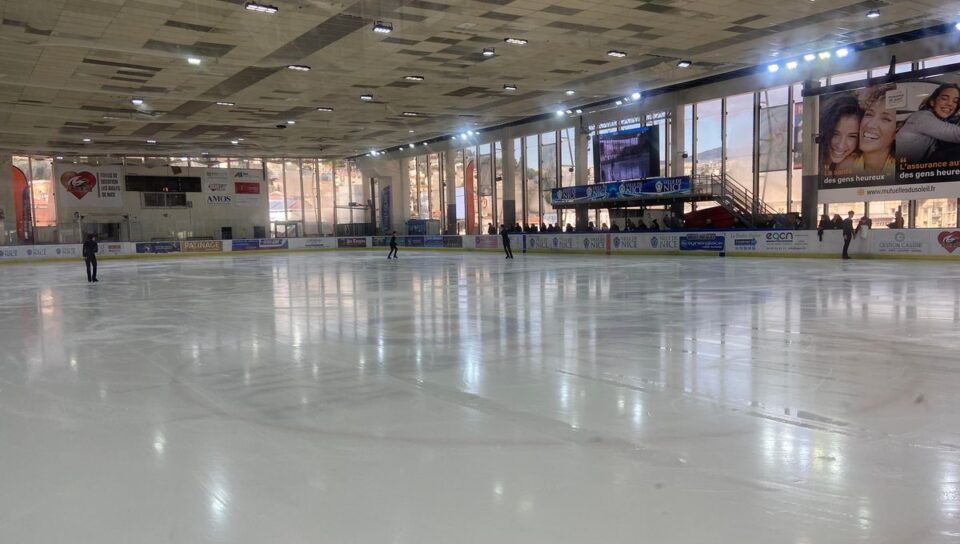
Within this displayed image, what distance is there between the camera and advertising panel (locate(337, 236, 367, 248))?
4119 cm

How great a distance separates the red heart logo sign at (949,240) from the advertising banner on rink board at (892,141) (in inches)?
40.2

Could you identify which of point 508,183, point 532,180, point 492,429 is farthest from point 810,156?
point 492,429

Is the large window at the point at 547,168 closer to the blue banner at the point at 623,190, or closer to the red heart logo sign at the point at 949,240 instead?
the blue banner at the point at 623,190

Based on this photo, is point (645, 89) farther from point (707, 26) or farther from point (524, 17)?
point (524, 17)

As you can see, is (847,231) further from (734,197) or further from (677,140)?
(677,140)

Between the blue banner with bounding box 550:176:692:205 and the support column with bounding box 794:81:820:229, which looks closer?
the support column with bounding box 794:81:820:229

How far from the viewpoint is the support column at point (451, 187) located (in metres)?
38.8

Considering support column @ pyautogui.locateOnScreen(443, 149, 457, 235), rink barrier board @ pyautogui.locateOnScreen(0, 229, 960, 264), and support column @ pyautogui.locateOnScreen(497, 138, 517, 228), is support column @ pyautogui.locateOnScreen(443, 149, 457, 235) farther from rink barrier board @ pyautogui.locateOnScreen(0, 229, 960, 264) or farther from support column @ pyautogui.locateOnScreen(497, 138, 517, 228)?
support column @ pyautogui.locateOnScreen(497, 138, 517, 228)

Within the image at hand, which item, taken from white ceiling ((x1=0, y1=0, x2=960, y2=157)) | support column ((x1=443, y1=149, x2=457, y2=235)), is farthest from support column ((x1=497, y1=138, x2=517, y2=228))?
white ceiling ((x1=0, y1=0, x2=960, y2=157))

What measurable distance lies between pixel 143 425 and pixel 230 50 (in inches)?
609

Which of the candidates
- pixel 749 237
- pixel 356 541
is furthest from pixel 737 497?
pixel 749 237

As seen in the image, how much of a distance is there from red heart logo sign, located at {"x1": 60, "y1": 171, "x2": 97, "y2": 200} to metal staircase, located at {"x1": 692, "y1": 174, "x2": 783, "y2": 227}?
32072 millimetres

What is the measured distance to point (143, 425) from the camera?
4.14 metres

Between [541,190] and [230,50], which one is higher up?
[230,50]
